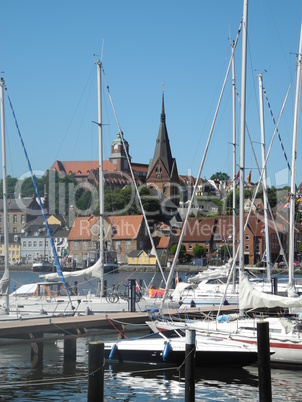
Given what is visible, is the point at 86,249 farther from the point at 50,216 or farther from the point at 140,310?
the point at 140,310

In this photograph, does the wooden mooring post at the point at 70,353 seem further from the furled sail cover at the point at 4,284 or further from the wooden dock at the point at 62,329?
the furled sail cover at the point at 4,284

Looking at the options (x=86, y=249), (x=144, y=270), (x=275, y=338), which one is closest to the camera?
(x=275, y=338)

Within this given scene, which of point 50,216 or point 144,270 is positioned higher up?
point 50,216

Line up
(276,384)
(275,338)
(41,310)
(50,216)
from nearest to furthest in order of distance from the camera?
(276,384) → (275,338) → (41,310) → (50,216)

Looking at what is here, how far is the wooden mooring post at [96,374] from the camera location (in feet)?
45.4

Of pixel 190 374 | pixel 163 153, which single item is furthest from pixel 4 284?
pixel 163 153

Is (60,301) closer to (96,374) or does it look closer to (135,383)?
(135,383)

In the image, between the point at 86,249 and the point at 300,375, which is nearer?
the point at 300,375

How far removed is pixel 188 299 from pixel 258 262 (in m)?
71.9

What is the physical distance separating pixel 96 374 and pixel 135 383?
6.79m

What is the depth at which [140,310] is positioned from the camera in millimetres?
29797

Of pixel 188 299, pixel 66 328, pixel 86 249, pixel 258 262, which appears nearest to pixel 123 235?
pixel 86 249

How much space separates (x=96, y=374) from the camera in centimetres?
1388

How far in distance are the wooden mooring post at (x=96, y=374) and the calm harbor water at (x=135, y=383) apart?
4.65 m
